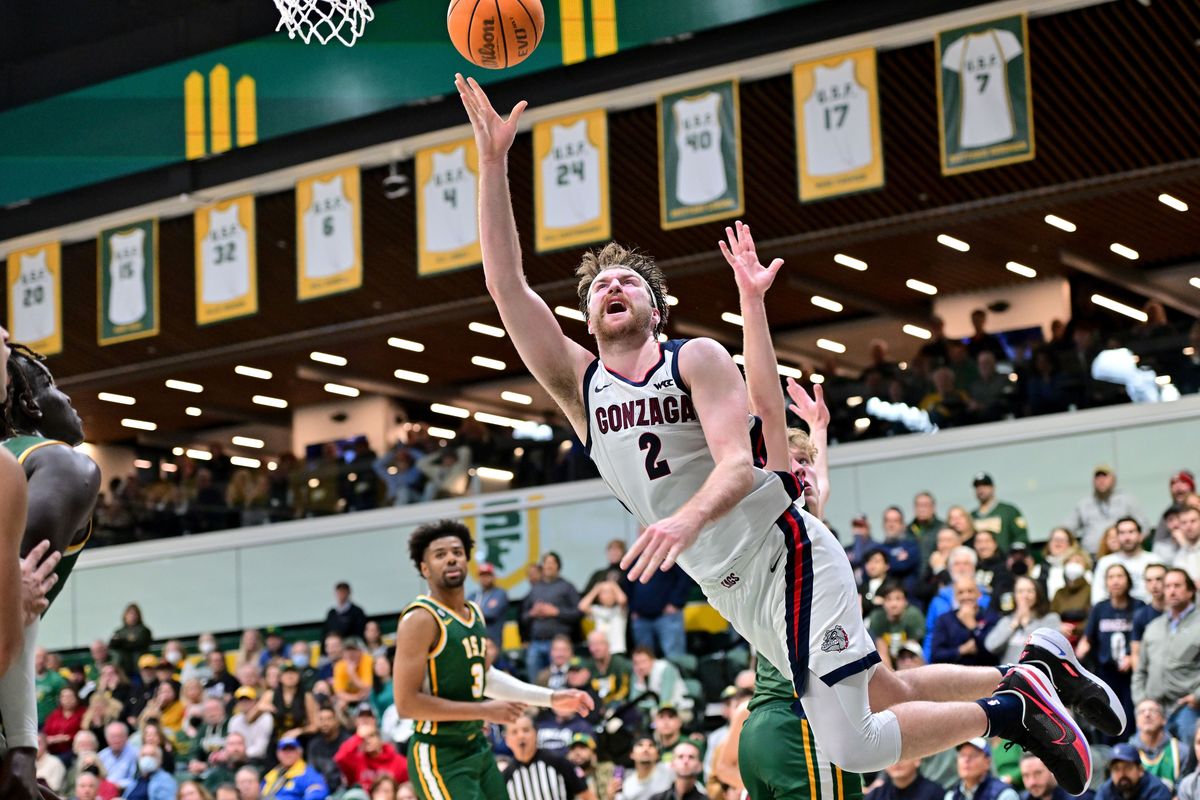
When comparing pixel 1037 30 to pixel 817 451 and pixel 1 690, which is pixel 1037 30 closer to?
pixel 817 451

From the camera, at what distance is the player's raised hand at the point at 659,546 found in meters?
4.73

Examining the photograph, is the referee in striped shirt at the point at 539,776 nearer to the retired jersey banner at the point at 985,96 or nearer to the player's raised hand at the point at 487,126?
the player's raised hand at the point at 487,126

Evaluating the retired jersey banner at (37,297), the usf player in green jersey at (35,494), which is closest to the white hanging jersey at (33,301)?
the retired jersey banner at (37,297)

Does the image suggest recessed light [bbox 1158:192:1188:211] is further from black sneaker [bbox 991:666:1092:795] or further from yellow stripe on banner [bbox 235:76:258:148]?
black sneaker [bbox 991:666:1092:795]

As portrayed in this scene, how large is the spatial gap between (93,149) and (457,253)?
18.1 feet

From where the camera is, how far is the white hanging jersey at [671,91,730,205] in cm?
1708

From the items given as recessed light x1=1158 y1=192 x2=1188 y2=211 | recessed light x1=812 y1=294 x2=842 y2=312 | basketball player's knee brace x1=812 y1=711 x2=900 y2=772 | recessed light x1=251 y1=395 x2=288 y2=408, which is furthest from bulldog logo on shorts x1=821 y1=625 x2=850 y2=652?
recessed light x1=251 y1=395 x2=288 y2=408

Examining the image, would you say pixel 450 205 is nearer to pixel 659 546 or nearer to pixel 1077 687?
pixel 1077 687

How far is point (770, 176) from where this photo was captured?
779 inches

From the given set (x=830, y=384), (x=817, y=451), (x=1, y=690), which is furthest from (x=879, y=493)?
(x=1, y=690)

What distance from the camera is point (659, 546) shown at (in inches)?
188

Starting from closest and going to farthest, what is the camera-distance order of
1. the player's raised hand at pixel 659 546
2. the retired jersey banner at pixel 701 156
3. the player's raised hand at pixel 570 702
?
the player's raised hand at pixel 659 546 < the player's raised hand at pixel 570 702 < the retired jersey banner at pixel 701 156

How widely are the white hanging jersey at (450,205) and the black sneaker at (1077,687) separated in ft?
41.1

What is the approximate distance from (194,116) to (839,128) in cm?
827
